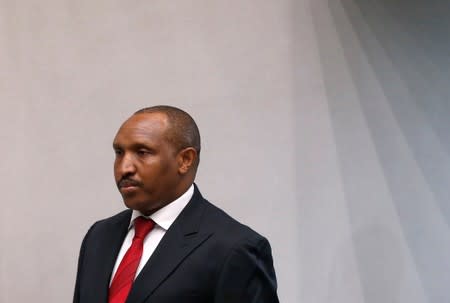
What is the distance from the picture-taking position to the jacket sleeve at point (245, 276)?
1352 mm

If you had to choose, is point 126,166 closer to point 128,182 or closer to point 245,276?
point 128,182

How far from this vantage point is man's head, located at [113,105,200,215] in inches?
56.2

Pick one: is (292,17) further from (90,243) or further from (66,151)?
(90,243)

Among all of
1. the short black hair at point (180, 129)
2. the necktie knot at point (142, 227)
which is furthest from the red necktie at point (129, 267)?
the short black hair at point (180, 129)

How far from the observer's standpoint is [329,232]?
8.54ft

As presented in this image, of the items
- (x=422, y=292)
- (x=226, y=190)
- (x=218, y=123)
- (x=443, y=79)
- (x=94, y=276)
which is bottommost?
(x=422, y=292)

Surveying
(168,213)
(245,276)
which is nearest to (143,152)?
(168,213)

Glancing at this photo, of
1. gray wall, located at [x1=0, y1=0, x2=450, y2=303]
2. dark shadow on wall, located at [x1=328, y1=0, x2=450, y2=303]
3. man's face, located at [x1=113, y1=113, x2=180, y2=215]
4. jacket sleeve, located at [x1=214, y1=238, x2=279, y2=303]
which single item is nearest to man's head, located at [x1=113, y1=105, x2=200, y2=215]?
man's face, located at [x1=113, y1=113, x2=180, y2=215]

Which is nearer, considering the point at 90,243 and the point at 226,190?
the point at 90,243

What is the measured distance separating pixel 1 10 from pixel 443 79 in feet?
6.59

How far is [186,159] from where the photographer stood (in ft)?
4.90

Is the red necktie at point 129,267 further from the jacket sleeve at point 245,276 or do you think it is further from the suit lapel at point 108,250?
the jacket sleeve at point 245,276

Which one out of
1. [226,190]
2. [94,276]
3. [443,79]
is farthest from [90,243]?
[443,79]

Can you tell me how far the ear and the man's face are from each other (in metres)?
0.02
